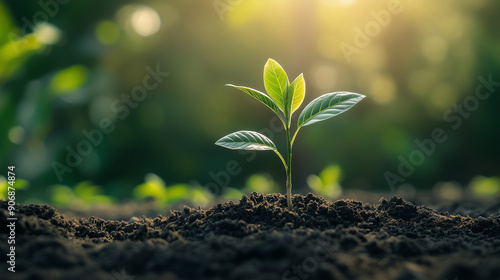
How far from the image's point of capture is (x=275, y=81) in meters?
1.69

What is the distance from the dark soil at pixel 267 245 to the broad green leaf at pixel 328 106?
379 mm

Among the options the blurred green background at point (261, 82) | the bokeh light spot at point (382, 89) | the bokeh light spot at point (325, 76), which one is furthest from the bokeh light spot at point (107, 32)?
the bokeh light spot at point (382, 89)

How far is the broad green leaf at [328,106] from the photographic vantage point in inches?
63.4

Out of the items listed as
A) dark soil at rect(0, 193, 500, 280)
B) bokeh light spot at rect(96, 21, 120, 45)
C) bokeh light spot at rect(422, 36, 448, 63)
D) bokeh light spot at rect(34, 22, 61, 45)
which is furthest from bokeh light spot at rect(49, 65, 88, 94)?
bokeh light spot at rect(422, 36, 448, 63)

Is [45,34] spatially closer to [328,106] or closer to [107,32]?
[107,32]

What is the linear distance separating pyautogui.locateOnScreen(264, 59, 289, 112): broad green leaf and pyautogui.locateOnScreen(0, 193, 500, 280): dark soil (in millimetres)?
461

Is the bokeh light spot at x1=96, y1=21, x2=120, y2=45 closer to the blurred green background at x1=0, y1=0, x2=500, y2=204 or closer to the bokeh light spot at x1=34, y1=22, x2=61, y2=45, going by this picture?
the blurred green background at x1=0, y1=0, x2=500, y2=204

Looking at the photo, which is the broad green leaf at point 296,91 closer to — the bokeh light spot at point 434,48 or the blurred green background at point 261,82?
the blurred green background at point 261,82

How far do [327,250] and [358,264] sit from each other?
4.4 inches

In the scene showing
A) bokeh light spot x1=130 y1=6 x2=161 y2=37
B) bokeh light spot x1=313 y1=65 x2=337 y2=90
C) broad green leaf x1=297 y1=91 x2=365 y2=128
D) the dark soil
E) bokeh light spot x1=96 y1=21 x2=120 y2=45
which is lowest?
the dark soil

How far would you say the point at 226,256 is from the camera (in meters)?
1.16

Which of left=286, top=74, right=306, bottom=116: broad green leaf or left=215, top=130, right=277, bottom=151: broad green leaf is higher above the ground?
left=286, top=74, right=306, bottom=116: broad green leaf

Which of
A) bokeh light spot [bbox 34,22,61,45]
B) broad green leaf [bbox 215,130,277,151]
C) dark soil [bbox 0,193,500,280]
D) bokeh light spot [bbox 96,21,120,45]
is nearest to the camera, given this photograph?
dark soil [bbox 0,193,500,280]

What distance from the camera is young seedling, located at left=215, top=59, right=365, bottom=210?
5.25ft
